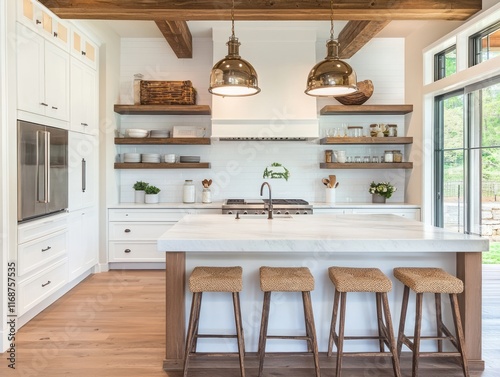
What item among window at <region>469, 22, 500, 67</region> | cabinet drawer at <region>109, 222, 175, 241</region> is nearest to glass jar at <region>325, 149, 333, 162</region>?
window at <region>469, 22, 500, 67</region>

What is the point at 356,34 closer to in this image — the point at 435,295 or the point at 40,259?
the point at 435,295

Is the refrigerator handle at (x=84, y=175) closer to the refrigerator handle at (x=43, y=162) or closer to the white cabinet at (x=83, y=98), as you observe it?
the white cabinet at (x=83, y=98)

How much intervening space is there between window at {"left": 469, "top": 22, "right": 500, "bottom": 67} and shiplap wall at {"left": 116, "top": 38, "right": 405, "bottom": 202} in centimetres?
166

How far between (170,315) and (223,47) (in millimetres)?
3812

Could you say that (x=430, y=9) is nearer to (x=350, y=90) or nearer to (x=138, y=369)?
(x=350, y=90)

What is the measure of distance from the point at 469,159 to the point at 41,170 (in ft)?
14.3

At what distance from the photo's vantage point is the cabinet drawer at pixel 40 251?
11.3 feet

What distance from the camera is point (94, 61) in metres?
5.20

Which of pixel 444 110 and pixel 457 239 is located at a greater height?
pixel 444 110

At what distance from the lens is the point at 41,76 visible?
12.4 ft

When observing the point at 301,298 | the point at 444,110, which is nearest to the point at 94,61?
the point at 301,298

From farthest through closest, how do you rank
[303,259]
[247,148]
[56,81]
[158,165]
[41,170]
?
[247,148], [158,165], [56,81], [41,170], [303,259]

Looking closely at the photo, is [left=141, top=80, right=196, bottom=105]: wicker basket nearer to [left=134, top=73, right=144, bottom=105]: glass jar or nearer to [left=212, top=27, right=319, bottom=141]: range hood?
[left=134, top=73, right=144, bottom=105]: glass jar

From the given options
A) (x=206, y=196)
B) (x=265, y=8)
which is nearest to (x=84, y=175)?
(x=206, y=196)
